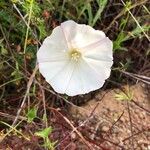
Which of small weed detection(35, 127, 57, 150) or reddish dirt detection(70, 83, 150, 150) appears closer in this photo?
small weed detection(35, 127, 57, 150)

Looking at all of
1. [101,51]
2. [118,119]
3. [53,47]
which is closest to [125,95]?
[118,119]

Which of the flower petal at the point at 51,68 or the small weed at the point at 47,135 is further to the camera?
the flower petal at the point at 51,68

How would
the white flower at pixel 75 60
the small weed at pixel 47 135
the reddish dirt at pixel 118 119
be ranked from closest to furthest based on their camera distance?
the small weed at pixel 47 135
the white flower at pixel 75 60
the reddish dirt at pixel 118 119

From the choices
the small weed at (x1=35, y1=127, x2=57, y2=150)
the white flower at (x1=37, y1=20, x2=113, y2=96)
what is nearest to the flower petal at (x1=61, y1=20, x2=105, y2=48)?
the white flower at (x1=37, y1=20, x2=113, y2=96)

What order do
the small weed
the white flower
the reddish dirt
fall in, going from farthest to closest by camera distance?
the reddish dirt < the white flower < the small weed

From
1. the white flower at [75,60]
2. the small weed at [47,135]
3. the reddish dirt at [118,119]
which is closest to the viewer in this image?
the small weed at [47,135]

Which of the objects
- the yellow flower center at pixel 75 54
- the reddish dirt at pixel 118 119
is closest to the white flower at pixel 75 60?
the yellow flower center at pixel 75 54

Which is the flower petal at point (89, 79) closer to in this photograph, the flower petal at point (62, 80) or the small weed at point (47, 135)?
the flower petal at point (62, 80)

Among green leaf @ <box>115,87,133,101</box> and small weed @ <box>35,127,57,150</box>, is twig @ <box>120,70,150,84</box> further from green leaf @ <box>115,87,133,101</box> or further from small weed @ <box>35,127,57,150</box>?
small weed @ <box>35,127,57,150</box>

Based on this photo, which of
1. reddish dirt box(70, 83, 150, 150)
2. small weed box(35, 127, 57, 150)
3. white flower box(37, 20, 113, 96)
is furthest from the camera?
reddish dirt box(70, 83, 150, 150)

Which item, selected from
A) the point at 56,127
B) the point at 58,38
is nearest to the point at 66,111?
the point at 56,127
